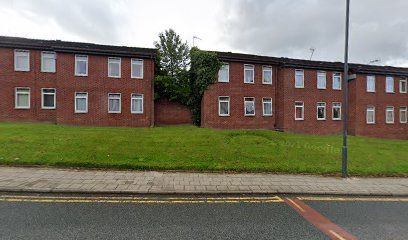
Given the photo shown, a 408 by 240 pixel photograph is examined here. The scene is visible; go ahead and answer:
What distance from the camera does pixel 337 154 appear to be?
36.6 ft

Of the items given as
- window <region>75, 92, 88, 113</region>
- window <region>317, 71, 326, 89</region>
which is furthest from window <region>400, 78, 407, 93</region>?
window <region>75, 92, 88, 113</region>

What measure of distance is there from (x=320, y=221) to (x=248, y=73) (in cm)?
1814

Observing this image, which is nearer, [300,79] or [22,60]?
[22,60]

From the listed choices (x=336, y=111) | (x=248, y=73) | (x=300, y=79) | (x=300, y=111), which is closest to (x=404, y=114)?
(x=336, y=111)

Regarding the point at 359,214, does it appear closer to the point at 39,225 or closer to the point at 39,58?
the point at 39,225

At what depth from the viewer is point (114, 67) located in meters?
19.4

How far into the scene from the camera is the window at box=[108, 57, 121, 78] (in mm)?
19281

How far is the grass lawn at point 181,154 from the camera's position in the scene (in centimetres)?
854

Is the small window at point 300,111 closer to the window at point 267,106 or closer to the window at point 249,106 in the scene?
the window at point 267,106

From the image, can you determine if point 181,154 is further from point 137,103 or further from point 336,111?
point 336,111

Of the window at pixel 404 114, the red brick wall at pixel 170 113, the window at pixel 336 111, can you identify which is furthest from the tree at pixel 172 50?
the window at pixel 404 114

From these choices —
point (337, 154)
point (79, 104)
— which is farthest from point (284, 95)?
point (79, 104)

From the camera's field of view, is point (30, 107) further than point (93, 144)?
Yes

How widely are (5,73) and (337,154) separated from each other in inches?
899
